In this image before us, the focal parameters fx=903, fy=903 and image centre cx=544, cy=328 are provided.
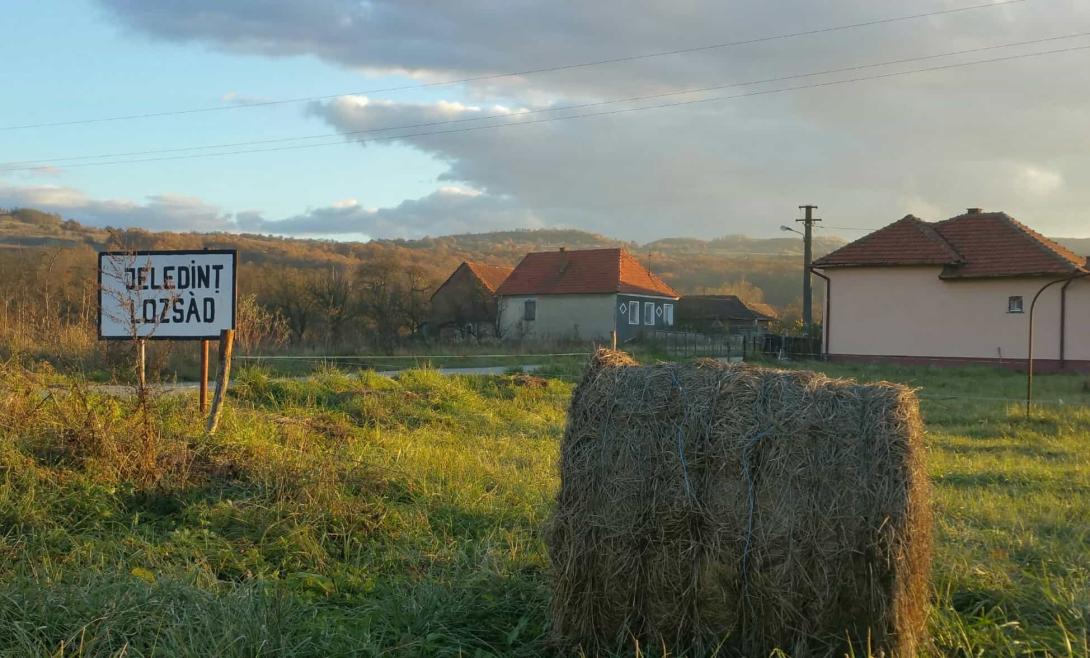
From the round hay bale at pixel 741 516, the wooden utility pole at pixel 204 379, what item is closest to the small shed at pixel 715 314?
the wooden utility pole at pixel 204 379

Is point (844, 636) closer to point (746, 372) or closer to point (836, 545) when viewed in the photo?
point (836, 545)

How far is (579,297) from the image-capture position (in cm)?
4806

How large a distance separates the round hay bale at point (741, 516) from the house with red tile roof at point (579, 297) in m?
41.0

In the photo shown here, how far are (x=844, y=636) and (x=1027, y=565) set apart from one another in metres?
2.09

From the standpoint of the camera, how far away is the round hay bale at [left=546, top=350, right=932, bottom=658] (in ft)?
12.3

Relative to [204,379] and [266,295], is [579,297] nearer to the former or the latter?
[266,295]

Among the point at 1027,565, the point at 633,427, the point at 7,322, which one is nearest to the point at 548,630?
the point at 633,427

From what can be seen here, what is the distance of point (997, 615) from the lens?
4.39 meters

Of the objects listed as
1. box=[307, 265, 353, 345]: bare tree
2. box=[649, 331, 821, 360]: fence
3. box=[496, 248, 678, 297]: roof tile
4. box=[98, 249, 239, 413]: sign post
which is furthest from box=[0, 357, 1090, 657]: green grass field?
box=[496, 248, 678, 297]: roof tile

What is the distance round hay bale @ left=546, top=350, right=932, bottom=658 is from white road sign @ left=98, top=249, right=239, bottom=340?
5.46m

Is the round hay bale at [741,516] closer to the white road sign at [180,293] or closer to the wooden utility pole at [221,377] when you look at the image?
the wooden utility pole at [221,377]

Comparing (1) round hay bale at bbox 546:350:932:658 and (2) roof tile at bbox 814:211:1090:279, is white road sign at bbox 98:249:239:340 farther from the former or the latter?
(2) roof tile at bbox 814:211:1090:279

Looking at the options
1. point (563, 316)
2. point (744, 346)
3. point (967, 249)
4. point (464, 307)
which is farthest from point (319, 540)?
point (563, 316)

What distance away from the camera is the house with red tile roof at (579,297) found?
4719cm
